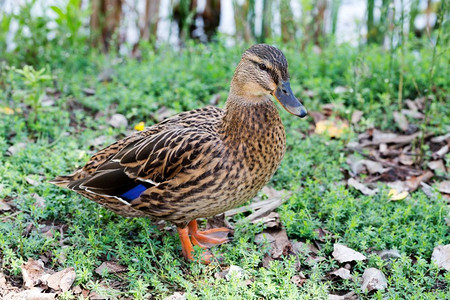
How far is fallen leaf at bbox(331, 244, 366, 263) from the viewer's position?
3.56m

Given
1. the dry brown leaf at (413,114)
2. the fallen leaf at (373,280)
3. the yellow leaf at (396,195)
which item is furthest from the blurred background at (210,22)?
the fallen leaf at (373,280)

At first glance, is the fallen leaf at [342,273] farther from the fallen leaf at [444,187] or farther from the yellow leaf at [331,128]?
the yellow leaf at [331,128]

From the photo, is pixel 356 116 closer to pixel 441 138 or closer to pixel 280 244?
pixel 441 138

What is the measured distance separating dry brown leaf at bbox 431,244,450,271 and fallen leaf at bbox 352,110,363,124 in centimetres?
195

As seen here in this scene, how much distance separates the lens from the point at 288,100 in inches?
137

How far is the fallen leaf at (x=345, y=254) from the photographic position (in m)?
3.56

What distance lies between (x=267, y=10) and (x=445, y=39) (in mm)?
2468

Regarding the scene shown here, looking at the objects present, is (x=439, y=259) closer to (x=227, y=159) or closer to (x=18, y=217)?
(x=227, y=159)

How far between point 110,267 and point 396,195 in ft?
7.43

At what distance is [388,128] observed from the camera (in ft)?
17.5

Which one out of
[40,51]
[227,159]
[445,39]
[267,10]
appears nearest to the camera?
[227,159]

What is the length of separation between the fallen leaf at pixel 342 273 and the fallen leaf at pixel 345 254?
7 centimetres

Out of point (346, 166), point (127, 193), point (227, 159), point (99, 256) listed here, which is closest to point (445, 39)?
point (346, 166)

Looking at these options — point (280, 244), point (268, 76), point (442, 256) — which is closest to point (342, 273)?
point (280, 244)
